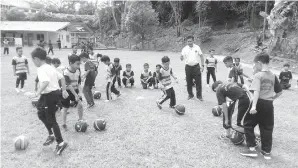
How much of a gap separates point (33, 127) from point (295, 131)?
6459 millimetres

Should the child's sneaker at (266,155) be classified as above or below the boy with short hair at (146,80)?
below

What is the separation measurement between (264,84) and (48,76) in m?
3.90

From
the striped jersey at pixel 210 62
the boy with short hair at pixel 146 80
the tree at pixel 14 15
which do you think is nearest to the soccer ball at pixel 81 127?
the boy with short hair at pixel 146 80

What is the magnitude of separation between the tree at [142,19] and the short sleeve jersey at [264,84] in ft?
122

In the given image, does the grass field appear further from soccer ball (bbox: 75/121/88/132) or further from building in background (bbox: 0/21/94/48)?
building in background (bbox: 0/21/94/48)

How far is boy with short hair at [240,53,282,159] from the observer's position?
181 inches

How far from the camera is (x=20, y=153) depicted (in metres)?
5.02

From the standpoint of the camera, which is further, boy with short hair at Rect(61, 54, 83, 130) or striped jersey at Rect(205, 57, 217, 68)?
striped jersey at Rect(205, 57, 217, 68)

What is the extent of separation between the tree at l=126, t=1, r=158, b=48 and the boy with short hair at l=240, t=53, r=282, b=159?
122ft

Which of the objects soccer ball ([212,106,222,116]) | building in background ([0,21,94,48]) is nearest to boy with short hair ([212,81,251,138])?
soccer ball ([212,106,222,116])

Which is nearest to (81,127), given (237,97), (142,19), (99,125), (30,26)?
(99,125)

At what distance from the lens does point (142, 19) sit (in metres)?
40.8

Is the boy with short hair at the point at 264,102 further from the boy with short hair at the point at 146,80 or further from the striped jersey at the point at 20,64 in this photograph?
the striped jersey at the point at 20,64

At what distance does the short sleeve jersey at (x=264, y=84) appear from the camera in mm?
4587
